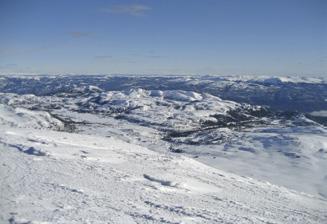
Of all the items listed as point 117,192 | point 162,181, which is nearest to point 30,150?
point 162,181

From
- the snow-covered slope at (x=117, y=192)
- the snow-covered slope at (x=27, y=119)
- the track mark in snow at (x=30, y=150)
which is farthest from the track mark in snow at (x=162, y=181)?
the snow-covered slope at (x=27, y=119)

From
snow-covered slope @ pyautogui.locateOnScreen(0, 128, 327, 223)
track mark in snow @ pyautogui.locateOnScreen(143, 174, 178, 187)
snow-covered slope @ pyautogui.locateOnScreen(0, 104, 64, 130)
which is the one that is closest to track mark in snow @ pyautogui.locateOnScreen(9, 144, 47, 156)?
snow-covered slope @ pyautogui.locateOnScreen(0, 128, 327, 223)

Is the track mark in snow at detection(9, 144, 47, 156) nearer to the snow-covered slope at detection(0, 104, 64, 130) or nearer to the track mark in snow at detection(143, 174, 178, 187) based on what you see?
the track mark in snow at detection(143, 174, 178, 187)

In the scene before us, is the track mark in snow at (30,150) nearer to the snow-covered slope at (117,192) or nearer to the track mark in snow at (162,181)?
the snow-covered slope at (117,192)

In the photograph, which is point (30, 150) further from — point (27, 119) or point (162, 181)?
point (27, 119)

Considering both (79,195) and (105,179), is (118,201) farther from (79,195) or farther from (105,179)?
(105,179)

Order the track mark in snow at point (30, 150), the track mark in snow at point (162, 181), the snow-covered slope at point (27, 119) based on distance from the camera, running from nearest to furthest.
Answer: the track mark in snow at point (162, 181)
the track mark in snow at point (30, 150)
the snow-covered slope at point (27, 119)

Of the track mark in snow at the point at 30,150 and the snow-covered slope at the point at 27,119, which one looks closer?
the track mark in snow at the point at 30,150

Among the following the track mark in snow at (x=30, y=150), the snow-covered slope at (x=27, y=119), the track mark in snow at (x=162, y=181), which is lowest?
the snow-covered slope at (x=27, y=119)
